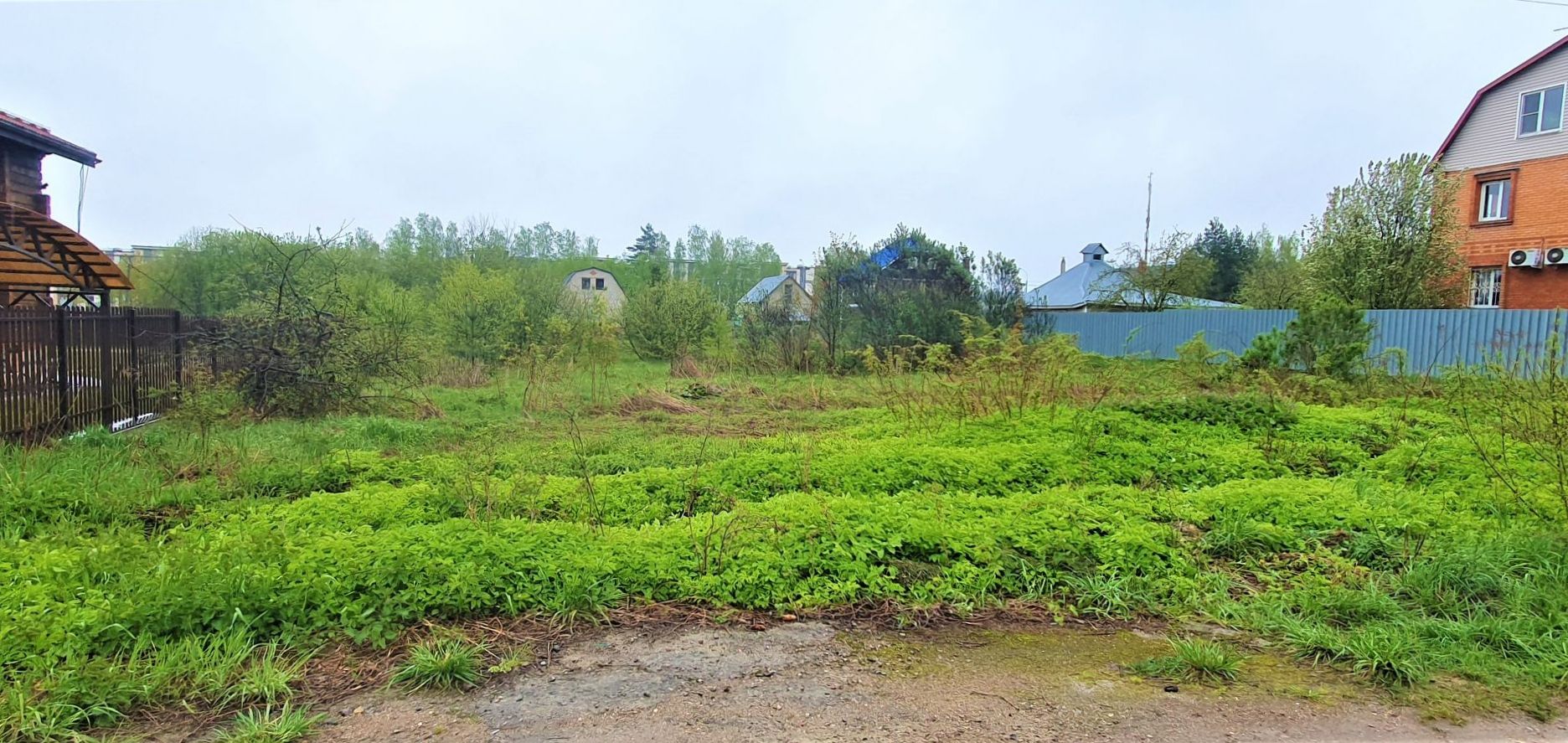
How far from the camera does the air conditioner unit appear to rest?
20.5 meters

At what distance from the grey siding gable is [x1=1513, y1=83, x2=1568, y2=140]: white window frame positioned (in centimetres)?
3

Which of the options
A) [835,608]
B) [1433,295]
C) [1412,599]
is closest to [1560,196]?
[1433,295]

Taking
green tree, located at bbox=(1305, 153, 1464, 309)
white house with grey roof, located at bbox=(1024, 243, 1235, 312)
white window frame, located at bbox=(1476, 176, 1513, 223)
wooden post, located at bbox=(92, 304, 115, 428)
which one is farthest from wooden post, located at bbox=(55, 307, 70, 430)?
white window frame, located at bbox=(1476, 176, 1513, 223)

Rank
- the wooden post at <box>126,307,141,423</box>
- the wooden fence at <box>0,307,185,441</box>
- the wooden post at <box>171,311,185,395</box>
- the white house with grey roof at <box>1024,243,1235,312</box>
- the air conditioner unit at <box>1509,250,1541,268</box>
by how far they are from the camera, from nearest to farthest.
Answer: the wooden fence at <box>0,307,185,441</box> → the wooden post at <box>126,307,141,423</box> → the wooden post at <box>171,311,185,395</box> → the air conditioner unit at <box>1509,250,1541,268</box> → the white house with grey roof at <box>1024,243,1235,312</box>

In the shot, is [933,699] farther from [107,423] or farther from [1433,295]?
[1433,295]

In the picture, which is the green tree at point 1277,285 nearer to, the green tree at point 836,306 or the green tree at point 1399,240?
the green tree at point 1399,240

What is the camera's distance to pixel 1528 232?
821 inches

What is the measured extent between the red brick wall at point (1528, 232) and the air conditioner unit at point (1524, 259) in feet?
0.71

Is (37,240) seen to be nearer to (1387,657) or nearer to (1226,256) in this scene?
(1387,657)

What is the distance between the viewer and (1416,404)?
9.87m

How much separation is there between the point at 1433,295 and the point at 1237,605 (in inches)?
864

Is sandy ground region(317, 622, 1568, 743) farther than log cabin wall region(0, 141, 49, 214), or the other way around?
log cabin wall region(0, 141, 49, 214)

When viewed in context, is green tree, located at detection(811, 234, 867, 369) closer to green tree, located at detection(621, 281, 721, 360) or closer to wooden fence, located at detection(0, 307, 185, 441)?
green tree, located at detection(621, 281, 721, 360)

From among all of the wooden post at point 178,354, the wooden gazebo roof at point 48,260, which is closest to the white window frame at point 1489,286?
the wooden post at point 178,354
